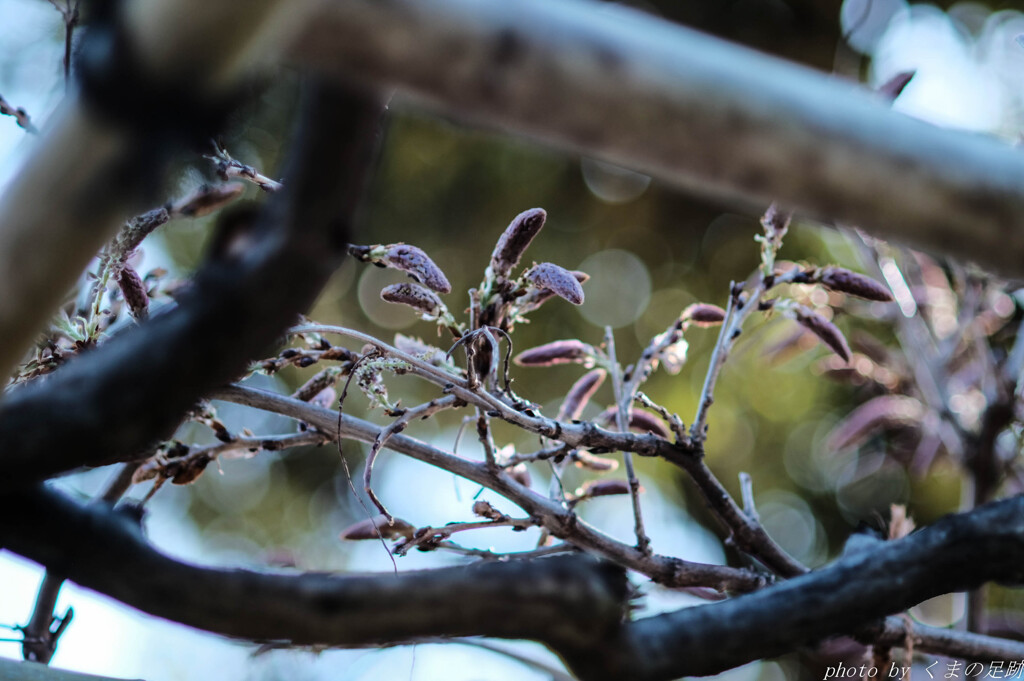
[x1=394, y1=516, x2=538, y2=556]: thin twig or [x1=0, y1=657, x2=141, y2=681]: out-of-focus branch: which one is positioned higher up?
[x1=394, y1=516, x2=538, y2=556]: thin twig

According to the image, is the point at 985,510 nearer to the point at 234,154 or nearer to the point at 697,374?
the point at 234,154

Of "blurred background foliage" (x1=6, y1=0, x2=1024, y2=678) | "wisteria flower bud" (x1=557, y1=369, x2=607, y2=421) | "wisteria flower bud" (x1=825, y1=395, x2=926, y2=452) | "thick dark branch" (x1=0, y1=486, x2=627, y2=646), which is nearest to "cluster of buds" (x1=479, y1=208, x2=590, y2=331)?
"wisteria flower bud" (x1=557, y1=369, x2=607, y2=421)

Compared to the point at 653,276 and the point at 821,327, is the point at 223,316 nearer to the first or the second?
the point at 821,327

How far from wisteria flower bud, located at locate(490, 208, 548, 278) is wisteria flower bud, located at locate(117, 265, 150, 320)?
181 mm

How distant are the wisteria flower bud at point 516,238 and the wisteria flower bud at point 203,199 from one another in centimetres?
17

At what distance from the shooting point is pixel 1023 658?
49cm

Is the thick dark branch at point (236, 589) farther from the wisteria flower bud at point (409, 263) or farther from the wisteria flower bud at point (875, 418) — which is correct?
the wisteria flower bud at point (875, 418)

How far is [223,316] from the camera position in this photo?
0.17 m

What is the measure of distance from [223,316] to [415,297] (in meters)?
0.23

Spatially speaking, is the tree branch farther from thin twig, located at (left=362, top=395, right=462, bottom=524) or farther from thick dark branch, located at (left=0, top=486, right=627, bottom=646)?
thick dark branch, located at (left=0, top=486, right=627, bottom=646)

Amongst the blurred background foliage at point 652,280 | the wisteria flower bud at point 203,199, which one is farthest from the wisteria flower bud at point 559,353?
the blurred background foliage at point 652,280

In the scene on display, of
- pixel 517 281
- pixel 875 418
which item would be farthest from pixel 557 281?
pixel 875 418

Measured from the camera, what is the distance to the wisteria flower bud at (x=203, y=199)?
43cm

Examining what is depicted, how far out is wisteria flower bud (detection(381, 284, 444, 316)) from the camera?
0.39m
